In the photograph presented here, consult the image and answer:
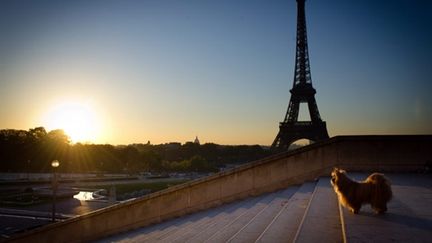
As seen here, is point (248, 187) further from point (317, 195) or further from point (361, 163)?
point (361, 163)

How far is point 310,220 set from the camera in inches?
179

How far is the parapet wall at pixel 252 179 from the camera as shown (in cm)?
828

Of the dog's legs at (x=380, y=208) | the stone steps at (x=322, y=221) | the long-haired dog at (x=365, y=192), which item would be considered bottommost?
the stone steps at (x=322, y=221)

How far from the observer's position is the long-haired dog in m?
4.64

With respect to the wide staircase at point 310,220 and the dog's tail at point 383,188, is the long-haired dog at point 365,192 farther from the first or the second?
the wide staircase at point 310,220

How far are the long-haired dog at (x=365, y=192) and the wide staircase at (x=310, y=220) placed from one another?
140 mm

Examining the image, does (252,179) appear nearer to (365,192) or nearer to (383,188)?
(365,192)

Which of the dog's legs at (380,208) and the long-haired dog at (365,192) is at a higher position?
the long-haired dog at (365,192)

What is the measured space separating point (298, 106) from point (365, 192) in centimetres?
4406

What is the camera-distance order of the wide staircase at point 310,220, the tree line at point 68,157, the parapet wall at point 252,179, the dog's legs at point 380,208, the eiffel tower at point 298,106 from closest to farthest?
the wide staircase at point 310,220
the dog's legs at point 380,208
the parapet wall at point 252,179
the eiffel tower at point 298,106
the tree line at point 68,157

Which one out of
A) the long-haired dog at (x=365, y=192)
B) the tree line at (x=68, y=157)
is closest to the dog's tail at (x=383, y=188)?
the long-haired dog at (x=365, y=192)

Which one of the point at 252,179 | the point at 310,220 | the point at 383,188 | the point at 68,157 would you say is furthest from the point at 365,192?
the point at 68,157

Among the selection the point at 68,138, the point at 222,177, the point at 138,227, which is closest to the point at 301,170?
A: the point at 222,177

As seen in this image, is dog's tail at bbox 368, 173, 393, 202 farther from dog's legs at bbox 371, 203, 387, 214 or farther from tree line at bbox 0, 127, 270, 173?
tree line at bbox 0, 127, 270, 173
